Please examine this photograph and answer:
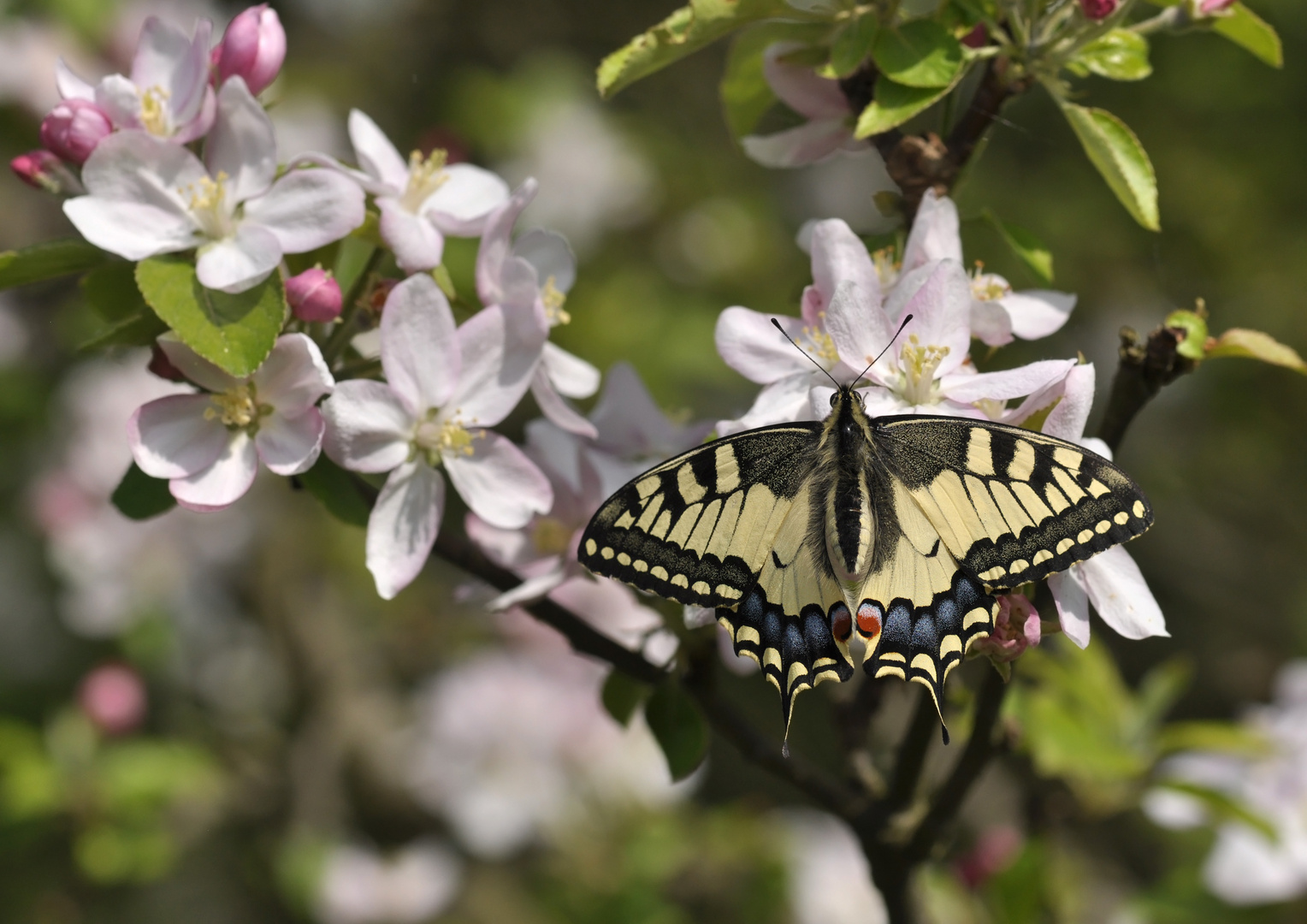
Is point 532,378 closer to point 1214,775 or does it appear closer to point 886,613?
point 886,613

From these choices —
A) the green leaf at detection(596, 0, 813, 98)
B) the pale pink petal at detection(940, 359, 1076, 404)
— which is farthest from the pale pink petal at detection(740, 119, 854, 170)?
the pale pink petal at detection(940, 359, 1076, 404)

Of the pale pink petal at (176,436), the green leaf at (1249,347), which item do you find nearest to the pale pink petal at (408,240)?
the pale pink petal at (176,436)

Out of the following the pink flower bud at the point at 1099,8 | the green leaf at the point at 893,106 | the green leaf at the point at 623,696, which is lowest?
the green leaf at the point at 623,696

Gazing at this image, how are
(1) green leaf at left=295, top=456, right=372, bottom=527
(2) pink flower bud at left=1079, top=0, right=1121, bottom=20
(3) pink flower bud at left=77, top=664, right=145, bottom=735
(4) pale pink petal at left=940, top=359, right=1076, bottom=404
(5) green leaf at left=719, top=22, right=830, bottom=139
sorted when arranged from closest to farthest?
(4) pale pink petal at left=940, top=359, right=1076, bottom=404 < (2) pink flower bud at left=1079, top=0, right=1121, bottom=20 < (1) green leaf at left=295, top=456, right=372, bottom=527 < (5) green leaf at left=719, top=22, right=830, bottom=139 < (3) pink flower bud at left=77, top=664, right=145, bottom=735

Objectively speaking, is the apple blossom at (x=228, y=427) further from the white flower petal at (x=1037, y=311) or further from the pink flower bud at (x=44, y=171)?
the white flower petal at (x=1037, y=311)

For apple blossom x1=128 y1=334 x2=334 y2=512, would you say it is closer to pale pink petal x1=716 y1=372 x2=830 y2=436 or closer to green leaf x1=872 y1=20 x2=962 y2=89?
pale pink petal x1=716 y1=372 x2=830 y2=436

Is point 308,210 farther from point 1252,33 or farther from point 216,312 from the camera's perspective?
point 1252,33
